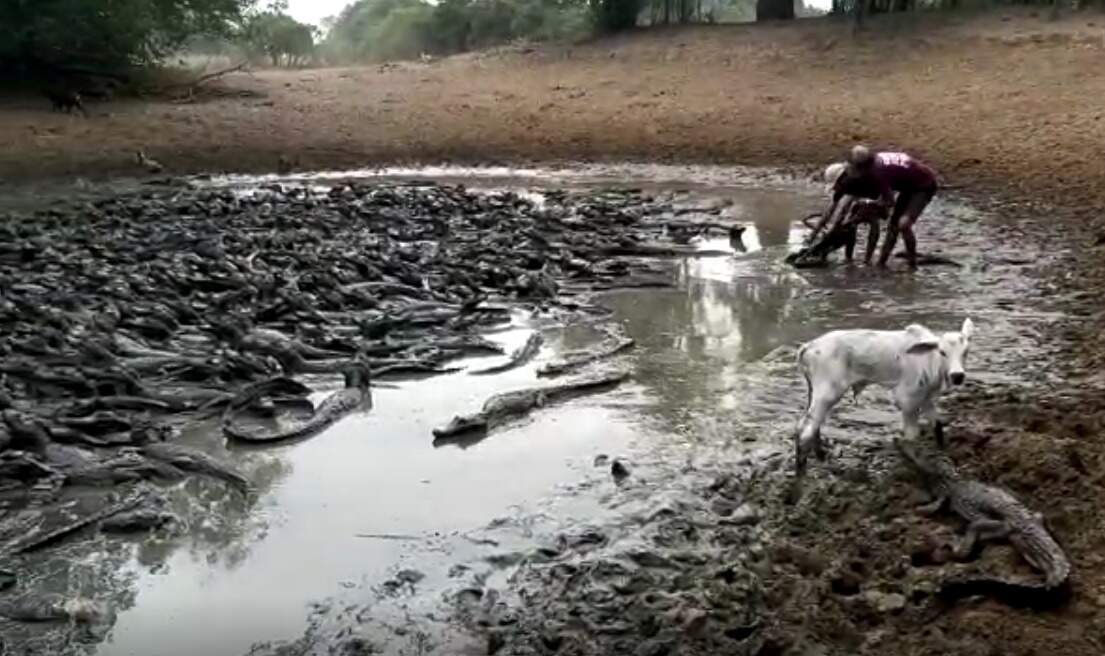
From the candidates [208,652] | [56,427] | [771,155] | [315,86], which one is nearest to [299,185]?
[771,155]

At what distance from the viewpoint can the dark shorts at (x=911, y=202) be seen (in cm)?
1229

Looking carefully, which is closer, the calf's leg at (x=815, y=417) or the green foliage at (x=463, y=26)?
the calf's leg at (x=815, y=417)

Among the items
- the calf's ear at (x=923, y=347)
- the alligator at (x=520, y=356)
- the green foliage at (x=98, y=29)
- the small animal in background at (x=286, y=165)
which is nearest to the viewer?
the calf's ear at (x=923, y=347)

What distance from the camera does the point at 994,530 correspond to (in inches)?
215

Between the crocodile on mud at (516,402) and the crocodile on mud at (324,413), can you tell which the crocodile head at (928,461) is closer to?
the crocodile on mud at (516,402)

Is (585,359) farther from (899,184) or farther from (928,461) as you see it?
(899,184)

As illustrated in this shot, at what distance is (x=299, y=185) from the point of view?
1942 centimetres

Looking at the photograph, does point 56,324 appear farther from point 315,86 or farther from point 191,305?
point 315,86

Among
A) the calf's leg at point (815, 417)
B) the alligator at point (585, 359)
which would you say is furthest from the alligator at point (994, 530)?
the alligator at point (585, 359)

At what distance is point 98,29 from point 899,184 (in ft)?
55.4

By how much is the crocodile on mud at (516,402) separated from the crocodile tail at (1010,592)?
344 centimetres

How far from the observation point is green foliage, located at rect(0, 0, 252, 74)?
22.8 metres

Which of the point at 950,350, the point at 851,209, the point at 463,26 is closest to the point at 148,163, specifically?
the point at 851,209

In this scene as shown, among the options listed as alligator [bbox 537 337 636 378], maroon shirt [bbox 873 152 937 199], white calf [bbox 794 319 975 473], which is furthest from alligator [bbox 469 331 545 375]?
maroon shirt [bbox 873 152 937 199]
